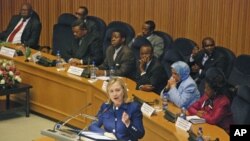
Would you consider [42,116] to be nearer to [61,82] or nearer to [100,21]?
[61,82]

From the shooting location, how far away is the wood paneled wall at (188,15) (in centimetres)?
728

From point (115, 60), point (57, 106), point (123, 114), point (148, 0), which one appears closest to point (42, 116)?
point (57, 106)

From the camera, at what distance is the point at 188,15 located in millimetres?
7941

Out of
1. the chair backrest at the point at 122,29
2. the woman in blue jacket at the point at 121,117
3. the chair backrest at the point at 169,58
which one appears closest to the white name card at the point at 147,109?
the woman in blue jacket at the point at 121,117

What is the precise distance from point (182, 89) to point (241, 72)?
0.87 m

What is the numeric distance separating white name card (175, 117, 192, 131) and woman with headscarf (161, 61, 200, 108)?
73 cm

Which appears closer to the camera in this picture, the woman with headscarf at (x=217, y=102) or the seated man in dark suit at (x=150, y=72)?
the woman with headscarf at (x=217, y=102)

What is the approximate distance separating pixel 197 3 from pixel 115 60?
155 cm

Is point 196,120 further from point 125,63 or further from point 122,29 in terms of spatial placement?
point 122,29

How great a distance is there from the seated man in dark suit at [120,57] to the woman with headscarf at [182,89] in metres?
1.31

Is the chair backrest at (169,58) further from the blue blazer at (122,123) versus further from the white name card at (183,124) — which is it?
the blue blazer at (122,123)

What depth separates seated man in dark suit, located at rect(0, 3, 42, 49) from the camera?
29.9ft

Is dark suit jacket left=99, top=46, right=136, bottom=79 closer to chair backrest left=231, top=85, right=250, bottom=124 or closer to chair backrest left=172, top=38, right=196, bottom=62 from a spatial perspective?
chair backrest left=172, top=38, right=196, bottom=62

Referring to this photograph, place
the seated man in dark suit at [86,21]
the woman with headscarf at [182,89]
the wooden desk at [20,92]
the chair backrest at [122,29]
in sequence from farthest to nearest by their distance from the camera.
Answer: the seated man in dark suit at [86,21], the chair backrest at [122,29], the wooden desk at [20,92], the woman with headscarf at [182,89]
